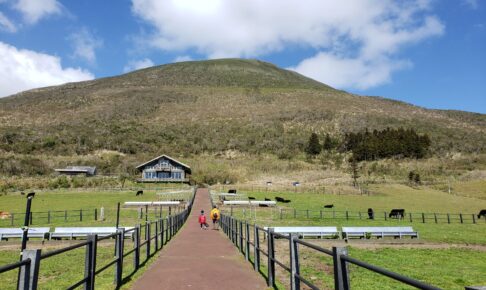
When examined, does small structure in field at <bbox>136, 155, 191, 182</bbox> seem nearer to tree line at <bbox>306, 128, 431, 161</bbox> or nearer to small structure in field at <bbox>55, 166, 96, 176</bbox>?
small structure in field at <bbox>55, 166, 96, 176</bbox>

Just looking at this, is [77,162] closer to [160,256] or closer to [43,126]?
[43,126]

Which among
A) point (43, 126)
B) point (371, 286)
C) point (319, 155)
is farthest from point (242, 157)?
point (371, 286)

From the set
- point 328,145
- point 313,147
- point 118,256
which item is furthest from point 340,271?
point 328,145

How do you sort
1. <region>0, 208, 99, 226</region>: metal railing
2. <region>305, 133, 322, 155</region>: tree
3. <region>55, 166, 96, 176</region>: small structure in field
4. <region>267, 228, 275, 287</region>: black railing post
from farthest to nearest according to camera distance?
<region>305, 133, 322, 155</region>: tree, <region>55, 166, 96, 176</region>: small structure in field, <region>0, 208, 99, 226</region>: metal railing, <region>267, 228, 275, 287</region>: black railing post

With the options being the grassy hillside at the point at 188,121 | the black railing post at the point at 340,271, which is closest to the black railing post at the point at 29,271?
the black railing post at the point at 340,271

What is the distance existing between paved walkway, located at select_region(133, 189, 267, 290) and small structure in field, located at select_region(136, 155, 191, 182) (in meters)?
68.4

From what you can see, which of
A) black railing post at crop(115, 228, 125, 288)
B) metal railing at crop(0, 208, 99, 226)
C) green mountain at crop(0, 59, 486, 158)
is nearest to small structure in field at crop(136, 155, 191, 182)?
green mountain at crop(0, 59, 486, 158)

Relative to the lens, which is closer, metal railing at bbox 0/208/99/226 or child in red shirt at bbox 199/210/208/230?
child in red shirt at bbox 199/210/208/230

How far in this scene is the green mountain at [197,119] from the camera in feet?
349

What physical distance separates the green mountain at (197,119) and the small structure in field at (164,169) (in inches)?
770

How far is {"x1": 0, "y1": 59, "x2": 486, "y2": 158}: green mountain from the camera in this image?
106 metres

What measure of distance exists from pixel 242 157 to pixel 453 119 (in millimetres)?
82875

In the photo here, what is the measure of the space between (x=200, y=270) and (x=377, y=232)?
12873 millimetres

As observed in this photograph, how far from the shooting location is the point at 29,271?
448cm
